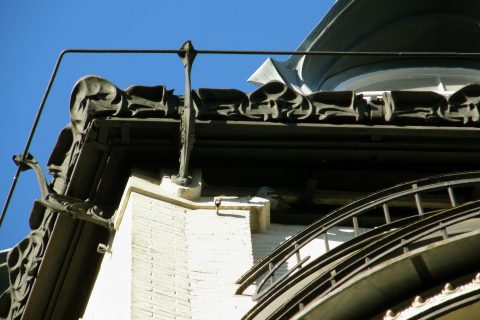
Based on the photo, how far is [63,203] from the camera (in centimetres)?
1260

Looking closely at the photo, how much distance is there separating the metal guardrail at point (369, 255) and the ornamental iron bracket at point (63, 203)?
266cm

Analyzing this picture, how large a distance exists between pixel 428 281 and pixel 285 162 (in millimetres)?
3462

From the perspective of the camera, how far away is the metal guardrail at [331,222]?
11.1 metres

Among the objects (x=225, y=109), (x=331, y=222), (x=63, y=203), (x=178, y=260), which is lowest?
(x=178, y=260)

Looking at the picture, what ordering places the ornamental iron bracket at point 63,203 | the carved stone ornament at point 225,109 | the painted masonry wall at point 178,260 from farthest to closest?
the carved stone ornament at point 225,109, the ornamental iron bracket at point 63,203, the painted masonry wall at point 178,260

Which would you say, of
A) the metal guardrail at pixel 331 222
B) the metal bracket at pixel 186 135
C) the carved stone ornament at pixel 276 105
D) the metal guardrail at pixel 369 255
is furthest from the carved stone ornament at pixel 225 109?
the metal guardrail at pixel 369 255

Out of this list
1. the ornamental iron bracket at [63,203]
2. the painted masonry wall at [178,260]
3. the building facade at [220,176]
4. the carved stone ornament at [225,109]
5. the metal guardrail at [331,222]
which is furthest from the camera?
the carved stone ornament at [225,109]

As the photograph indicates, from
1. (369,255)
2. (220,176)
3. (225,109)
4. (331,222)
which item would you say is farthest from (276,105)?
(369,255)

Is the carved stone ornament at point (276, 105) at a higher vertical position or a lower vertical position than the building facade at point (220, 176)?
higher

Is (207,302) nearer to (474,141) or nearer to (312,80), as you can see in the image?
(474,141)

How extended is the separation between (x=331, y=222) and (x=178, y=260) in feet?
4.26

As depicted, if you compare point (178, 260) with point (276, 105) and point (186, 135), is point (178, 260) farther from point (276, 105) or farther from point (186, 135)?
point (276, 105)

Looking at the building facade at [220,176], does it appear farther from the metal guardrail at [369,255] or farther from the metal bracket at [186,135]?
the metal guardrail at [369,255]

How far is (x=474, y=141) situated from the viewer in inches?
509
